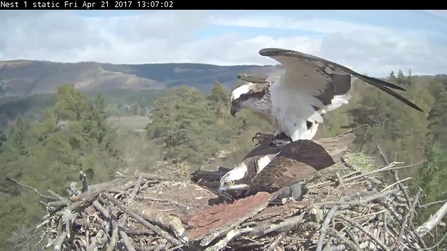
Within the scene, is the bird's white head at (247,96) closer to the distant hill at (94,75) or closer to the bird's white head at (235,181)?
the bird's white head at (235,181)

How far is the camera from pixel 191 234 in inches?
122

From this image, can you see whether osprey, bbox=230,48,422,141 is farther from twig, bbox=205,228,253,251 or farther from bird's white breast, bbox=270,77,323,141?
twig, bbox=205,228,253,251

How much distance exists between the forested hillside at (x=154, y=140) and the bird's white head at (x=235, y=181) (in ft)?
22.6

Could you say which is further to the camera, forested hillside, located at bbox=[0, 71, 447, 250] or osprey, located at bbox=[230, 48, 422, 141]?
forested hillside, located at bbox=[0, 71, 447, 250]

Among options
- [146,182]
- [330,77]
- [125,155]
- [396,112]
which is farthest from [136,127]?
[330,77]

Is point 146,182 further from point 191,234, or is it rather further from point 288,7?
point 288,7

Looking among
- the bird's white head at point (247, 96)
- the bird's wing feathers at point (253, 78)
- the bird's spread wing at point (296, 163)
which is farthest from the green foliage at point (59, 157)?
the bird's spread wing at point (296, 163)

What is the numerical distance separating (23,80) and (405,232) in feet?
110

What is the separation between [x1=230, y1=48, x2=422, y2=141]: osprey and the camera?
3787 millimetres

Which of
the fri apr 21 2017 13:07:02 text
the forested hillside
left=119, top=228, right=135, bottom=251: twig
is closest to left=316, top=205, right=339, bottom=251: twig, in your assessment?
left=119, top=228, right=135, bottom=251: twig

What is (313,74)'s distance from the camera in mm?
3809

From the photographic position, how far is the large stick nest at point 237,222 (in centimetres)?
305

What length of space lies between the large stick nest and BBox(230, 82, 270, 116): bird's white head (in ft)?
2.71

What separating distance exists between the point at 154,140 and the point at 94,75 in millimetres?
21967
